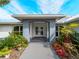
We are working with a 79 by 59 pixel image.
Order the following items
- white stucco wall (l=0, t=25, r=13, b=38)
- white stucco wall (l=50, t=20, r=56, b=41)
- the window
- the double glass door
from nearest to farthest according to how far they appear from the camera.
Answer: white stucco wall (l=50, t=20, r=56, b=41), the window, white stucco wall (l=0, t=25, r=13, b=38), the double glass door

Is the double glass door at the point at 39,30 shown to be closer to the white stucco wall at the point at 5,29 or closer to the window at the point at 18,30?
the window at the point at 18,30

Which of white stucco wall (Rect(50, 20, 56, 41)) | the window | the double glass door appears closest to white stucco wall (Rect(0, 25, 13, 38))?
the window

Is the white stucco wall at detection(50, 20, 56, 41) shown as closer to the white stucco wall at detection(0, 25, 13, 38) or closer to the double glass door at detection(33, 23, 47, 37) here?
the double glass door at detection(33, 23, 47, 37)

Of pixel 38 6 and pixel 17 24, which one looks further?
pixel 38 6

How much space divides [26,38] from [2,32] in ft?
29.2

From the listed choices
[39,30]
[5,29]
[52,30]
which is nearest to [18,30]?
[5,29]

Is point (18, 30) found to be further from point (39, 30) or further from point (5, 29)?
point (39, 30)

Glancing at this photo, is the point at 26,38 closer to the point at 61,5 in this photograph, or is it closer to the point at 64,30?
the point at 64,30

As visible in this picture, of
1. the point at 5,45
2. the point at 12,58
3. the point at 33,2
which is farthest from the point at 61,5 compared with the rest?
the point at 12,58

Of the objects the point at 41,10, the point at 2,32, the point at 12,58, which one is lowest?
the point at 12,58

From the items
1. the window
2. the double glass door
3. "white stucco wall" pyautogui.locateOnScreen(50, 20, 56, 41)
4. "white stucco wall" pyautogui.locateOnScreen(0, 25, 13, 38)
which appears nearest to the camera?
"white stucco wall" pyautogui.locateOnScreen(50, 20, 56, 41)

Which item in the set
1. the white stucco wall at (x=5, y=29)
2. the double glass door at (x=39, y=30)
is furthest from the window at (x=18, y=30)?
the double glass door at (x=39, y=30)

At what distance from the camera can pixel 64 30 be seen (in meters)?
21.1

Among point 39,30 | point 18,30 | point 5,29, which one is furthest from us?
point 39,30
